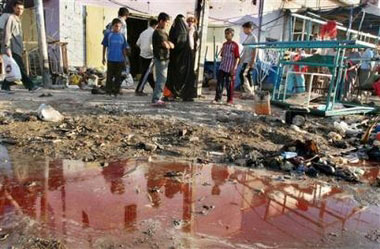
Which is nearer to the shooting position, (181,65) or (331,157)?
(331,157)

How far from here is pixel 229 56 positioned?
7.89 m

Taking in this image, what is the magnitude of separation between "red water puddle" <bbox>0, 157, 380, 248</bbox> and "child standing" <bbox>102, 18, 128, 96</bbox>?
410cm

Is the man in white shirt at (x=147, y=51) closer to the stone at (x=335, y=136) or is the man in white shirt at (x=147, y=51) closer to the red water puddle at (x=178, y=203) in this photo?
the stone at (x=335, y=136)

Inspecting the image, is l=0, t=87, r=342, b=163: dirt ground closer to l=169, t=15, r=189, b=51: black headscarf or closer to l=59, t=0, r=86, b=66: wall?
l=169, t=15, r=189, b=51: black headscarf

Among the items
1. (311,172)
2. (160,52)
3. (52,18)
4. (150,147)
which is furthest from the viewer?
(52,18)

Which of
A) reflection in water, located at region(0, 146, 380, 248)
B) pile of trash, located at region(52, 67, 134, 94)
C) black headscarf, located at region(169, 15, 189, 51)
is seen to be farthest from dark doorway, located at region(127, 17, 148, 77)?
reflection in water, located at region(0, 146, 380, 248)

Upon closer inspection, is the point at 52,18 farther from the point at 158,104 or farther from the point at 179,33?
the point at 158,104

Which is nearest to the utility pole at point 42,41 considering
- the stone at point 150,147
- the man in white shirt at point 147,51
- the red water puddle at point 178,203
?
the man in white shirt at point 147,51

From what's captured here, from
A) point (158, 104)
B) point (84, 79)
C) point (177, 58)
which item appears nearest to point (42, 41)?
point (84, 79)

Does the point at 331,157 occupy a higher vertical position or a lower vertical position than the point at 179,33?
lower

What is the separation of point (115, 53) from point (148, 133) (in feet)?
10.1

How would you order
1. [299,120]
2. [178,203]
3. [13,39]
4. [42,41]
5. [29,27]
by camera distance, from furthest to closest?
[29,27]
[42,41]
[13,39]
[299,120]
[178,203]

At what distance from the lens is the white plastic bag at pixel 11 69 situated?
7668 millimetres

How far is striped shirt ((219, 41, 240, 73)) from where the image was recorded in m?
7.89
